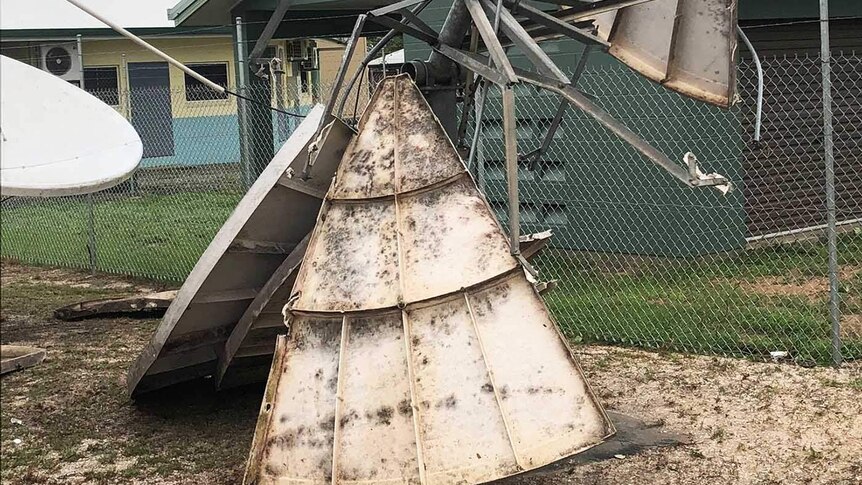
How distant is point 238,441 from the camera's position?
6.98 metres

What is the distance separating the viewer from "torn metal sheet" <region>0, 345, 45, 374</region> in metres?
2.33

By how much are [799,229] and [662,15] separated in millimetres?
7219

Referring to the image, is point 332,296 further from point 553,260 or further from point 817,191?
point 817,191

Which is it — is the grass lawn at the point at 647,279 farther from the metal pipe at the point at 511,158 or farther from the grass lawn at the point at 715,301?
the metal pipe at the point at 511,158

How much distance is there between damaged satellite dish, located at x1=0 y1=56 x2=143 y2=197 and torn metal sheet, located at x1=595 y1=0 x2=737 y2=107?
327cm

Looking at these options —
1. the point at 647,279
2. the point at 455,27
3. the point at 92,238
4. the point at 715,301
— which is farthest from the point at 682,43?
the point at 92,238

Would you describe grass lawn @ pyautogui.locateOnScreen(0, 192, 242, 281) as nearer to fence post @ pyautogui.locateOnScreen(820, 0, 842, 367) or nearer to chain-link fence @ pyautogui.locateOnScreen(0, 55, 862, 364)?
chain-link fence @ pyautogui.locateOnScreen(0, 55, 862, 364)

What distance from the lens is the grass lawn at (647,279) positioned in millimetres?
8992

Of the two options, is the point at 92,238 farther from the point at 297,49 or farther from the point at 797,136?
the point at 297,49

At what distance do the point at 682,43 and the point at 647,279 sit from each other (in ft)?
17.1

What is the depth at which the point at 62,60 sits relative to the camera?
637 inches

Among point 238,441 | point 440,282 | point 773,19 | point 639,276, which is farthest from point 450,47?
point 773,19

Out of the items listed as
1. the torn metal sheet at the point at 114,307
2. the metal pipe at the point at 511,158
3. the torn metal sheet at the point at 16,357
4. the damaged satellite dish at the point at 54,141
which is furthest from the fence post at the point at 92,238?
the torn metal sheet at the point at 16,357

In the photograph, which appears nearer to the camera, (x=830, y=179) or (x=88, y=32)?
(x=830, y=179)
